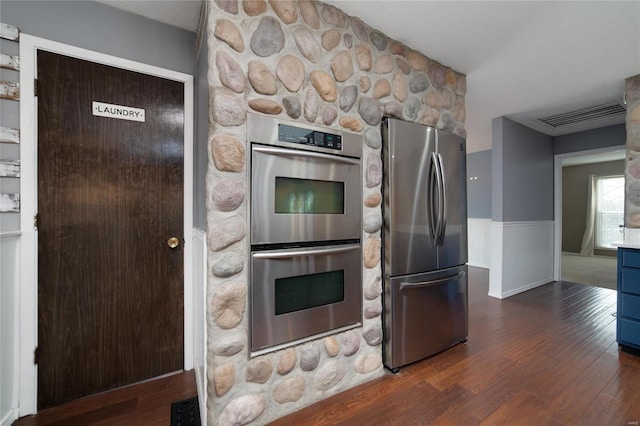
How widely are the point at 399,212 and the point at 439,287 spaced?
0.73 m

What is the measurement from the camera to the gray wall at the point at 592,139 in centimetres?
385

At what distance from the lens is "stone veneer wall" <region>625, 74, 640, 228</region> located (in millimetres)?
2535

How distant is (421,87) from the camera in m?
2.12

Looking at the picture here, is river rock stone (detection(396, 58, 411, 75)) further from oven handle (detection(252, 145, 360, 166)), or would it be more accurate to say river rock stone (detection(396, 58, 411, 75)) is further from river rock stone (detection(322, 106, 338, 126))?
oven handle (detection(252, 145, 360, 166))

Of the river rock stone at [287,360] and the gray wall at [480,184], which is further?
the gray wall at [480,184]

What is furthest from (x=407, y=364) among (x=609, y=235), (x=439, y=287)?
(x=609, y=235)

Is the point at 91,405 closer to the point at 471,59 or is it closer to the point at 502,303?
the point at 471,59

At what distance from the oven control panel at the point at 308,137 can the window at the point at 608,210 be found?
8.70 m

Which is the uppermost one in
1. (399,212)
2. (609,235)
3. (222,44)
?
(222,44)

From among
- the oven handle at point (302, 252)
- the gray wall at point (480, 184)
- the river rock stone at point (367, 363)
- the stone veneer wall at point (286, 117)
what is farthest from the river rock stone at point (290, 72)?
the gray wall at point (480, 184)

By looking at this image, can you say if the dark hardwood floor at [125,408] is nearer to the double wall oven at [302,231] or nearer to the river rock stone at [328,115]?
the double wall oven at [302,231]

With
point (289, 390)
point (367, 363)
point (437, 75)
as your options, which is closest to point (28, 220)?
point (289, 390)

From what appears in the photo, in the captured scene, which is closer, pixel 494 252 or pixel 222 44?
pixel 222 44

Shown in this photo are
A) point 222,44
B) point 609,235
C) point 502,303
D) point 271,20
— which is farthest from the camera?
point 609,235
